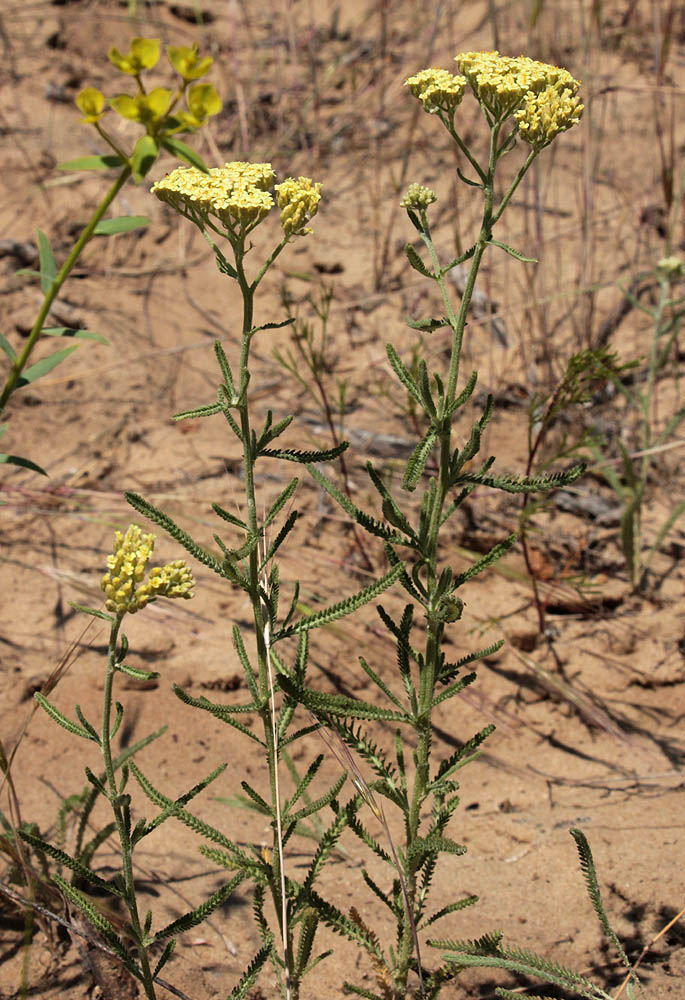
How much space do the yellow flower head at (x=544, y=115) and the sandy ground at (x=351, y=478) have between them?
885mm

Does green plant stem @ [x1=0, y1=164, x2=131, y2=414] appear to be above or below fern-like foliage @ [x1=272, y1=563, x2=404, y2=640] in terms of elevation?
above

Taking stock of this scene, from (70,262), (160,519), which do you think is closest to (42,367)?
(160,519)

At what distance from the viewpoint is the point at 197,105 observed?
0.98 meters

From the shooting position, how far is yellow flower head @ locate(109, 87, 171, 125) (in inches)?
37.2

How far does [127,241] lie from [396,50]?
2.23 metres

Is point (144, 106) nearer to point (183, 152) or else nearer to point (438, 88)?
point (183, 152)

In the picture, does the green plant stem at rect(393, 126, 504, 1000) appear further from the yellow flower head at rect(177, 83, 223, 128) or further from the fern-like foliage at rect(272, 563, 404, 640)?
the yellow flower head at rect(177, 83, 223, 128)

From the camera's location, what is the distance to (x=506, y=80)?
1.45m

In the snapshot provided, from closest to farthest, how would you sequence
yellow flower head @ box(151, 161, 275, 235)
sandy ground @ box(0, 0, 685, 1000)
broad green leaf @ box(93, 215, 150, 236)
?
broad green leaf @ box(93, 215, 150, 236)
yellow flower head @ box(151, 161, 275, 235)
sandy ground @ box(0, 0, 685, 1000)

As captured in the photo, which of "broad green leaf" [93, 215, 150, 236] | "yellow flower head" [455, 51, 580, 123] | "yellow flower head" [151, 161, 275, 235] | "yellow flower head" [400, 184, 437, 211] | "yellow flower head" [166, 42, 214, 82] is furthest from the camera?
"yellow flower head" [400, 184, 437, 211]

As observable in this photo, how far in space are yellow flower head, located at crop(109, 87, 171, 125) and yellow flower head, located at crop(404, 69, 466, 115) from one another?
0.69 meters

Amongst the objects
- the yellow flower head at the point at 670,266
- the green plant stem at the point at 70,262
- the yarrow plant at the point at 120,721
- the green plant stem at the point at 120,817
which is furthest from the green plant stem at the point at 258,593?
the yellow flower head at the point at 670,266

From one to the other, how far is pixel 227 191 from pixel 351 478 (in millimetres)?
2117

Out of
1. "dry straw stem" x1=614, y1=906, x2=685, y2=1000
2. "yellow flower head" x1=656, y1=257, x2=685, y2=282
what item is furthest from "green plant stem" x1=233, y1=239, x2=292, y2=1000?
"yellow flower head" x1=656, y1=257, x2=685, y2=282
